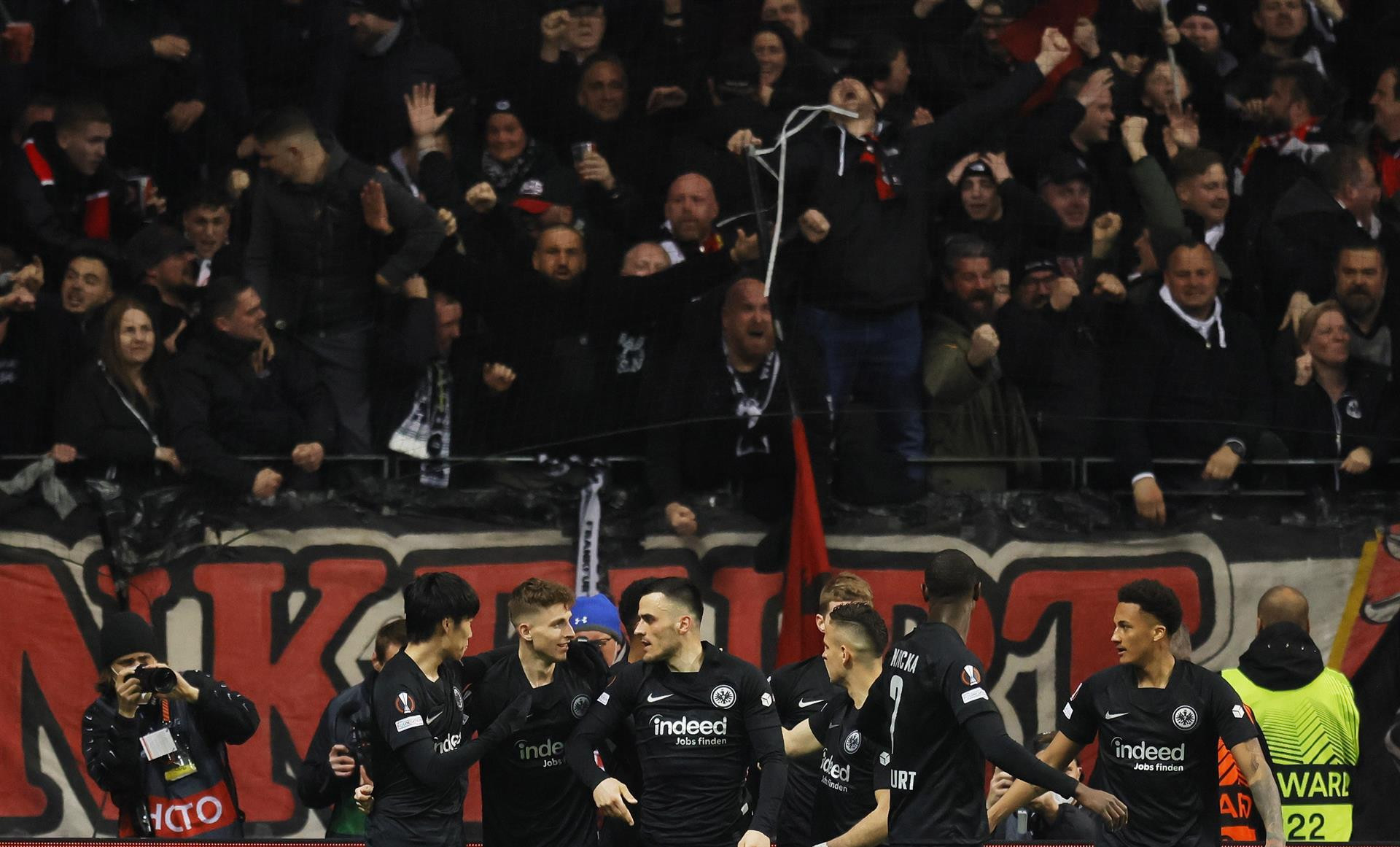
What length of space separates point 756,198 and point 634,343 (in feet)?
3.20

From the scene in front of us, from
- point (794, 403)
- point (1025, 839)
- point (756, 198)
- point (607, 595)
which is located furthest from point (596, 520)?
point (1025, 839)

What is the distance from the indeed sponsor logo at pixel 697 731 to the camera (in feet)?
24.2

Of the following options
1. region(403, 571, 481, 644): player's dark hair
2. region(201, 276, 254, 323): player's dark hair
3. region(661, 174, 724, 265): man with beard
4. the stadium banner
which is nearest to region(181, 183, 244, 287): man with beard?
region(201, 276, 254, 323): player's dark hair

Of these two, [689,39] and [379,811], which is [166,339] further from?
[379,811]

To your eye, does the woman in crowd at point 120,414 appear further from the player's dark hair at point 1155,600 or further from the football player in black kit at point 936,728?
the player's dark hair at point 1155,600

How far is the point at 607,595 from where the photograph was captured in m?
10.1

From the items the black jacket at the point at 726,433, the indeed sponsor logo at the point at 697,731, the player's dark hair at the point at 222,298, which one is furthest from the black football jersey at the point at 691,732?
the player's dark hair at the point at 222,298

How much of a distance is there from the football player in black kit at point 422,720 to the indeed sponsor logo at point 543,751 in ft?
0.85

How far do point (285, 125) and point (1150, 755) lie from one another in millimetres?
6057

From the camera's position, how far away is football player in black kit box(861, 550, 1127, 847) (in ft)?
23.1

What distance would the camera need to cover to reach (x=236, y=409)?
10297 mm

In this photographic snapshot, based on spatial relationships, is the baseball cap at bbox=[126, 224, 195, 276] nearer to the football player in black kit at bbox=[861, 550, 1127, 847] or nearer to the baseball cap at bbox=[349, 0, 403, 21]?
the baseball cap at bbox=[349, 0, 403, 21]

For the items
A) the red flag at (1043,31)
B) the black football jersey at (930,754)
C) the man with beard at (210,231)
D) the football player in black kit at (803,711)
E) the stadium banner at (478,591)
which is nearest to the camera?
the black football jersey at (930,754)

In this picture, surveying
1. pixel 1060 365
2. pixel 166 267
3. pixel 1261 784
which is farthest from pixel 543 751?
pixel 166 267
